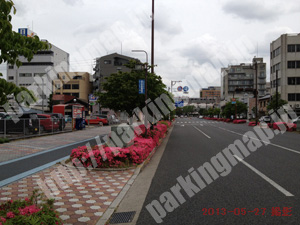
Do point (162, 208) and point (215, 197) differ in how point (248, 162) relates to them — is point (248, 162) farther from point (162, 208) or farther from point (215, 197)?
point (162, 208)

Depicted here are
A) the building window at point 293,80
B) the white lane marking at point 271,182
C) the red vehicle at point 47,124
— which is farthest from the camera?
the building window at point 293,80

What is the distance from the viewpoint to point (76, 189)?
6387 millimetres

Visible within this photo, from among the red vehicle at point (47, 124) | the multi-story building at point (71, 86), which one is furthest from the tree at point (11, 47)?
the multi-story building at point (71, 86)

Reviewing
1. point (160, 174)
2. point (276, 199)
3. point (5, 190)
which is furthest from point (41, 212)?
point (160, 174)

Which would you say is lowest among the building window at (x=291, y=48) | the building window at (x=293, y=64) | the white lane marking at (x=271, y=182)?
the white lane marking at (x=271, y=182)

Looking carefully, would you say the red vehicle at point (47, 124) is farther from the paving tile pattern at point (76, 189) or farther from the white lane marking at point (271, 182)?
the white lane marking at point (271, 182)

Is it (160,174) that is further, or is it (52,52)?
(52,52)

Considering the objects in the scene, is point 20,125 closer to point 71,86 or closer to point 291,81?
point 291,81

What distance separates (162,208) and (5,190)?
370cm

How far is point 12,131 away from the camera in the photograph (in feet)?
57.9

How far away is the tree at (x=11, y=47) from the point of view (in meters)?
3.46

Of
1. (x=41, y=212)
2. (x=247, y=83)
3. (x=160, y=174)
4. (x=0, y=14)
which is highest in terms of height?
(x=247, y=83)

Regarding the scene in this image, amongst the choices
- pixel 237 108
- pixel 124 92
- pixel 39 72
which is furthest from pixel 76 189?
pixel 39 72

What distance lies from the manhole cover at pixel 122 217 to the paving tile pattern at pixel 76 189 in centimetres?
25
